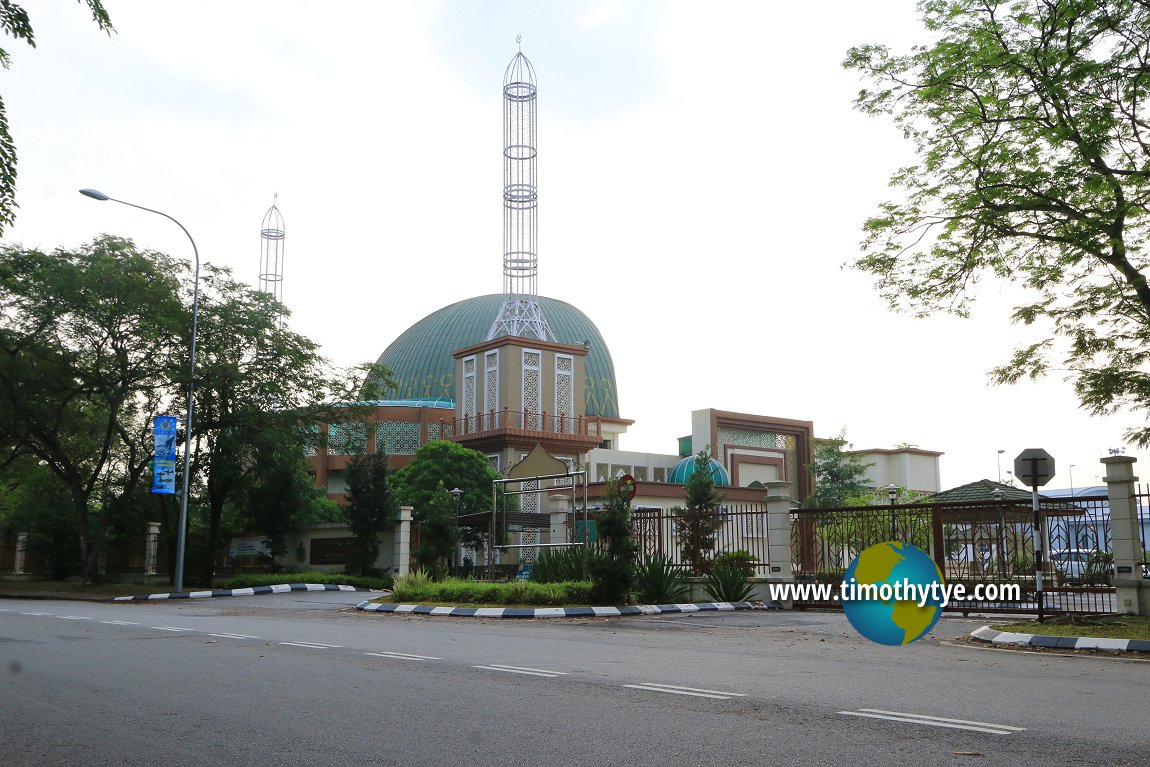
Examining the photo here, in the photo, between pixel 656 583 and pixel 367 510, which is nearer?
pixel 656 583

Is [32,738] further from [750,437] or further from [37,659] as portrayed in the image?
[750,437]

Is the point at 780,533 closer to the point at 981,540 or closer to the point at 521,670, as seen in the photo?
the point at 981,540

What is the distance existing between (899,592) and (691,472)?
38.9 m

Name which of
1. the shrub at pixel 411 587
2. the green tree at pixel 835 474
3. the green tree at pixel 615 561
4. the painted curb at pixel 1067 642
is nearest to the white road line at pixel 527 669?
the painted curb at pixel 1067 642

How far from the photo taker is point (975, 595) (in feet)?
58.2

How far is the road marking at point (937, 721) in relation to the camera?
577cm

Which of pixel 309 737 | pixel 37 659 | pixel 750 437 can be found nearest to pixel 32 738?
pixel 309 737

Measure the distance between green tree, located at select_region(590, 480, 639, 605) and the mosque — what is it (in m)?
18.3

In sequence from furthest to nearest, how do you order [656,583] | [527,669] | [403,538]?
[403,538] → [656,583] → [527,669]

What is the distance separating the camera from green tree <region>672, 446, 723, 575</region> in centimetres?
2386

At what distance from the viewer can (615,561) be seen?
19094 millimetres

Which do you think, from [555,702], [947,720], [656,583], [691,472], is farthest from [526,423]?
[947,720]

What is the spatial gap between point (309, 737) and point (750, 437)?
5752 cm

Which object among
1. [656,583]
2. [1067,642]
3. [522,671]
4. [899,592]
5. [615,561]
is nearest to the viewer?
[522,671]
